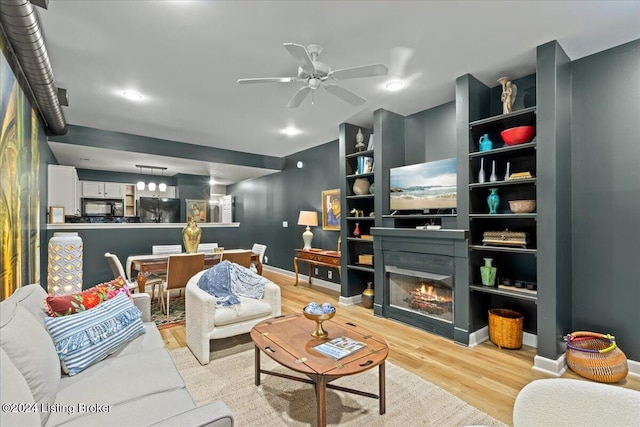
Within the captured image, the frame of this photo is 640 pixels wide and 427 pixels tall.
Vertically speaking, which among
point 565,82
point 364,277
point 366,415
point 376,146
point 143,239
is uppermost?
point 565,82

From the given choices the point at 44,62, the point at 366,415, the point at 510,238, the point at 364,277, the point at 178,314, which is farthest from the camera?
the point at 364,277

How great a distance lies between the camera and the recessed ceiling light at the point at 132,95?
347 centimetres

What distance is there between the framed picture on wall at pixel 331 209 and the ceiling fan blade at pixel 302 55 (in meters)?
2.97

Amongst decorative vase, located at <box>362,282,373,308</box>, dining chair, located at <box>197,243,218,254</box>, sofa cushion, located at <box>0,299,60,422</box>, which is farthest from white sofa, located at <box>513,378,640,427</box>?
dining chair, located at <box>197,243,218,254</box>

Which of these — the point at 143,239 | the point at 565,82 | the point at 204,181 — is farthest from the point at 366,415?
the point at 204,181

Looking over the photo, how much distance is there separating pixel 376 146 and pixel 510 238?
1964 mm

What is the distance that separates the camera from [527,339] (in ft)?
10.1

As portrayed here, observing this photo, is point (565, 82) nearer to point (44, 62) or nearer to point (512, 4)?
point (512, 4)

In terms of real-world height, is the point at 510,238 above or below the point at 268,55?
below

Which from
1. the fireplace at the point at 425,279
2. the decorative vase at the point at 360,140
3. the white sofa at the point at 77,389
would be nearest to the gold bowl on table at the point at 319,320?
the white sofa at the point at 77,389

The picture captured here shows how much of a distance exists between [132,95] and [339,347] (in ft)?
11.8

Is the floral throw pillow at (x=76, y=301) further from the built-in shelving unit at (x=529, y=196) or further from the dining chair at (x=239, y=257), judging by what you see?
the built-in shelving unit at (x=529, y=196)

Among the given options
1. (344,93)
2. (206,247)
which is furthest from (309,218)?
(344,93)

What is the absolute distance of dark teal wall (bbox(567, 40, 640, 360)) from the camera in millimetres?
2529
